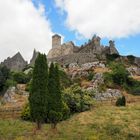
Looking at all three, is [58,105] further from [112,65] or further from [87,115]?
[112,65]

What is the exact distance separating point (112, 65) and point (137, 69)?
665 cm

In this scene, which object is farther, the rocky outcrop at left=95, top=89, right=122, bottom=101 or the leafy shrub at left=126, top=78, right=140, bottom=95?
the leafy shrub at left=126, top=78, right=140, bottom=95

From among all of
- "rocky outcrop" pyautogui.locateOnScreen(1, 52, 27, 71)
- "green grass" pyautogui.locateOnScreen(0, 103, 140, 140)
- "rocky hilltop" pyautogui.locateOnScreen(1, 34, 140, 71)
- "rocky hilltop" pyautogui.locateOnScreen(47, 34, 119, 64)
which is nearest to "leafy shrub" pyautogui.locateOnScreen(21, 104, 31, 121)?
"green grass" pyautogui.locateOnScreen(0, 103, 140, 140)

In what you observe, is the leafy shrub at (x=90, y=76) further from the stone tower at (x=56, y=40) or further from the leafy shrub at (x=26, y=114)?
the stone tower at (x=56, y=40)

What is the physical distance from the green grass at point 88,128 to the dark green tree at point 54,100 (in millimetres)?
1224

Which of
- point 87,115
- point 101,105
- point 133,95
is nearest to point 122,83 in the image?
point 133,95

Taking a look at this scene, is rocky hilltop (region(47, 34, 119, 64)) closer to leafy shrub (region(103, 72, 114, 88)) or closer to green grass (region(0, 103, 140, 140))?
leafy shrub (region(103, 72, 114, 88))

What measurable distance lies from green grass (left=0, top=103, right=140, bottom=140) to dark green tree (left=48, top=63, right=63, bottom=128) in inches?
48.2

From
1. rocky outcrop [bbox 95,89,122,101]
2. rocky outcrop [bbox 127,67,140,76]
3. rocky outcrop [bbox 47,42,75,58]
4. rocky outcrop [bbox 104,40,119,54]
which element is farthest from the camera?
rocky outcrop [bbox 47,42,75,58]

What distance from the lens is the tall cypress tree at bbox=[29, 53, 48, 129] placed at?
36.7 metres

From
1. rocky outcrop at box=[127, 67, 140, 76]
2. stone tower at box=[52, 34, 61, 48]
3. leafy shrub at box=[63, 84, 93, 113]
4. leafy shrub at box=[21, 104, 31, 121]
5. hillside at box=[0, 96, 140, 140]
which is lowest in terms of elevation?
hillside at box=[0, 96, 140, 140]

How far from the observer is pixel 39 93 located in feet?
123

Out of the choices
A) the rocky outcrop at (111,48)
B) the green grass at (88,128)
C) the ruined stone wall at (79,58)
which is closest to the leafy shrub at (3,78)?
the ruined stone wall at (79,58)

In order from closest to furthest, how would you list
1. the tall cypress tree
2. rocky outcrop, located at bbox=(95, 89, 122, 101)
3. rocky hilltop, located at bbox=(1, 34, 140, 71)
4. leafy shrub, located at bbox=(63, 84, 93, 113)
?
the tall cypress tree, leafy shrub, located at bbox=(63, 84, 93, 113), rocky outcrop, located at bbox=(95, 89, 122, 101), rocky hilltop, located at bbox=(1, 34, 140, 71)
